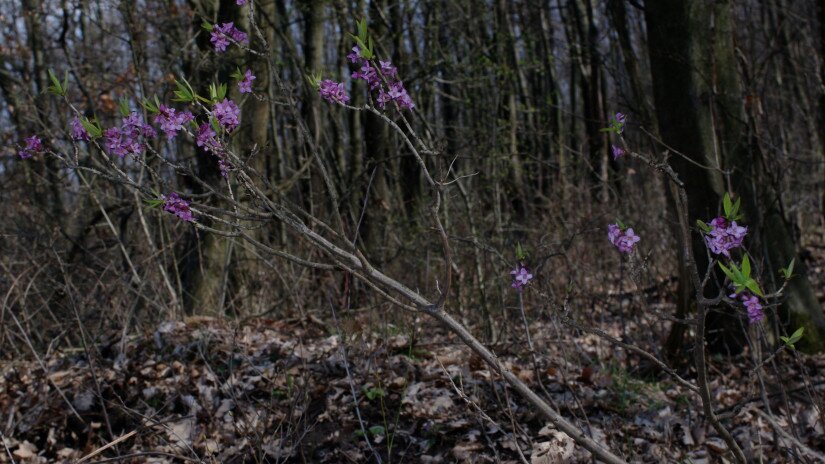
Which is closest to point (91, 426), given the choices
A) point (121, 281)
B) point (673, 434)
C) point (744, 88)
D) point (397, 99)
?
point (121, 281)

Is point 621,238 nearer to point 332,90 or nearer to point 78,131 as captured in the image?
point 332,90

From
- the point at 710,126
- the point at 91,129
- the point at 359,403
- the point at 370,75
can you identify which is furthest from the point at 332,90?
the point at 710,126

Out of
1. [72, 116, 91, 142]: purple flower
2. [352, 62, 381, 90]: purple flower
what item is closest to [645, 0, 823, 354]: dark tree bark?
[352, 62, 381, 90]: purple flower

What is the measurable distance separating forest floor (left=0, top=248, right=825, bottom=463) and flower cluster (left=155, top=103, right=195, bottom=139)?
137 centimetres

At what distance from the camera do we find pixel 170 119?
96.4 inches

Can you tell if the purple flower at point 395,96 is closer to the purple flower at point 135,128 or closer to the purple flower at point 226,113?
the purple flower at point 226,113

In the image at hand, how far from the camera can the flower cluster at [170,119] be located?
242 centimetres

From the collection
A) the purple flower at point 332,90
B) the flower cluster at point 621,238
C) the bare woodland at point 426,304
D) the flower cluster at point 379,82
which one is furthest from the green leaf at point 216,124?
the flower cluster at point 621,238

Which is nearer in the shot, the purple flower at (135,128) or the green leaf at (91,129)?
the green leaf at (91,129)

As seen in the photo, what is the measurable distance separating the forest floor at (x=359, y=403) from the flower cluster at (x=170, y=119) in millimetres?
1373

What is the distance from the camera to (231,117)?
2428mm

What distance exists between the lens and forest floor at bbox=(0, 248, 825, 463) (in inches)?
142

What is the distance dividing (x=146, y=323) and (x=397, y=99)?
3.55m

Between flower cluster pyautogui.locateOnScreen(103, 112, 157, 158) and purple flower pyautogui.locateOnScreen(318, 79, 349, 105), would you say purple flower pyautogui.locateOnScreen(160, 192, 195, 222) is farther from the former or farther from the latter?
purple flower pyautogui.locateOnScreen(318, 79, 349, 105)
